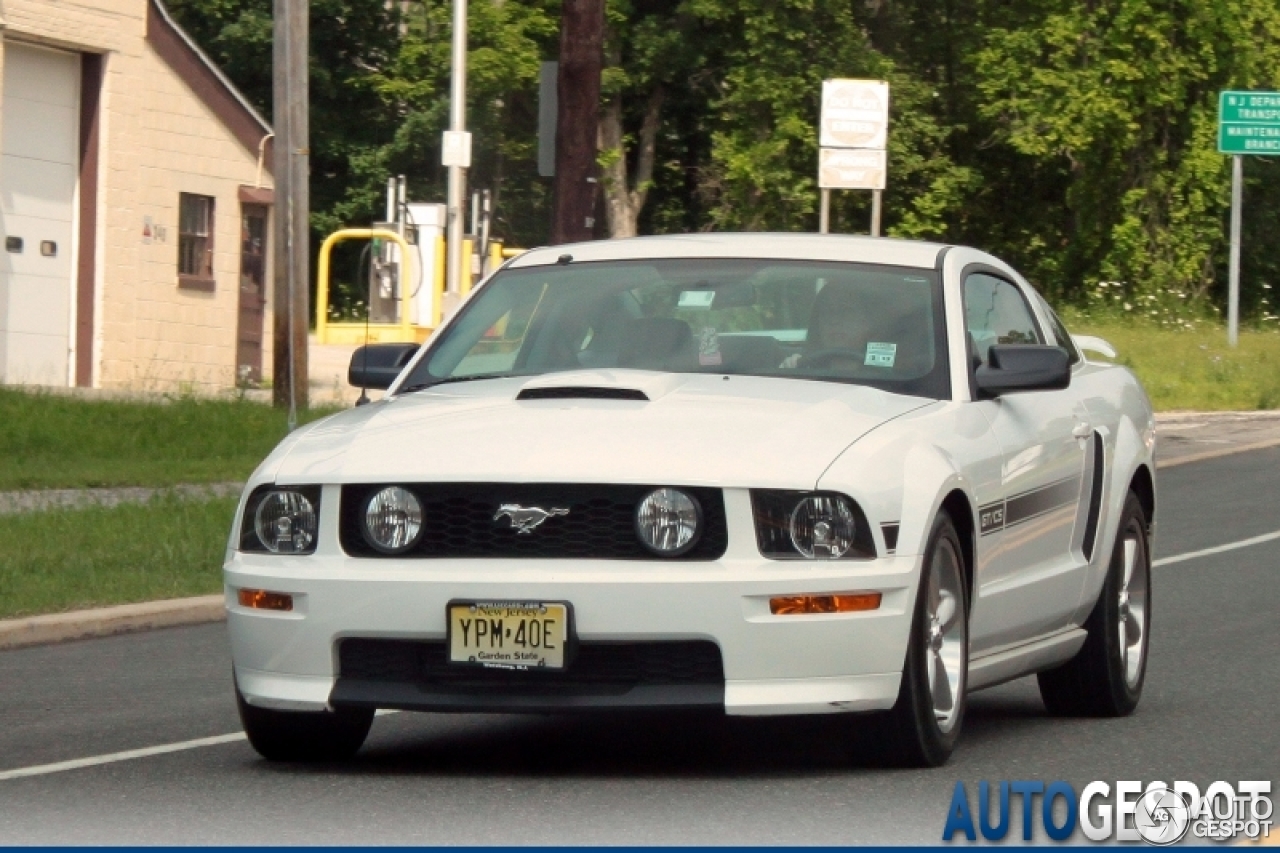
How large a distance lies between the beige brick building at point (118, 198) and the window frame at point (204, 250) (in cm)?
2

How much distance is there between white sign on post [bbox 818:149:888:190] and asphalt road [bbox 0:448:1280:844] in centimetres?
1402

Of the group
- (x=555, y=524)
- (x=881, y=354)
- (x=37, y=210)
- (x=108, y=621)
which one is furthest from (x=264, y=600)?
(x=37, y=210)

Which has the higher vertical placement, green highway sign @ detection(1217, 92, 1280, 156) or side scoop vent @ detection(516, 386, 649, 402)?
green highway sign @ detection(1217, 92, 1280, 156)

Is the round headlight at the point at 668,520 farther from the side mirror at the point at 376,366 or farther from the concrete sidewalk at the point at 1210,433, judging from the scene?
the concrete sidewalk at the point at 1210,433

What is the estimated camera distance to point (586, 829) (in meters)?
6.47

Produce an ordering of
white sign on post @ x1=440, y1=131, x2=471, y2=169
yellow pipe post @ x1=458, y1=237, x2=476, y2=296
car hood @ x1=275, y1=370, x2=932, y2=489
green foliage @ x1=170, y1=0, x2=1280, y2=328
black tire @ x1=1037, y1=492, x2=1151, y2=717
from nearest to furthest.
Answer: car hood @ x1=275, y1=370, x2=932, y2=489
black tire @ x1=1037, y1=492, x2=1151, y2=717
white sign on post @ x1=440, y1=131, x2=471, y2=169
yellow pipe post @ x1=458, y1=237, x2=476, y2=296
green foliage @ x1=170, y1=0, x2=1280, y2=328

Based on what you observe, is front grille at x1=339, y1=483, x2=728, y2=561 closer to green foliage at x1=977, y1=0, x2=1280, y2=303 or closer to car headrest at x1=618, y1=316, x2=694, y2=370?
car headrest at x1=618, y1=316, x2=694, y2=370

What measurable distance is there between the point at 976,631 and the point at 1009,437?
670mm

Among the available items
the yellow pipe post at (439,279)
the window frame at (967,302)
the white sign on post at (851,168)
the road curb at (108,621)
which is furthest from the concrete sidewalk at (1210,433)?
the window frame at (967,302)

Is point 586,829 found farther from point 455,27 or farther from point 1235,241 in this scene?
point 1235,241

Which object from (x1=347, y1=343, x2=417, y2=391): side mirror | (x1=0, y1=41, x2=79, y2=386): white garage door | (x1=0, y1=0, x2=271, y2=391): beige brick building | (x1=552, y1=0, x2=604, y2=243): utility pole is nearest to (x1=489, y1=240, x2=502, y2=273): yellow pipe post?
(x1=0, y1=0, x2=271, y2=391): beige brick building

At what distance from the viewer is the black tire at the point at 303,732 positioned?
7.63 m

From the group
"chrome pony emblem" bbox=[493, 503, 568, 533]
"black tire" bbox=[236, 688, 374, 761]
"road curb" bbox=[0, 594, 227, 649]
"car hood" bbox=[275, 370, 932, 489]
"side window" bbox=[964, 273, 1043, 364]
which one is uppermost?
"side window" bbox=[964, 273, 1043, 364]

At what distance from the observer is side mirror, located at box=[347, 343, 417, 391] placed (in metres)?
8.62
